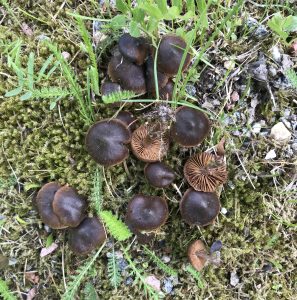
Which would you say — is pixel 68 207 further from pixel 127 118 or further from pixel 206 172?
pixel 206 172

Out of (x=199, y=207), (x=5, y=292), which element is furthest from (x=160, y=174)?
(x=5, y=292)

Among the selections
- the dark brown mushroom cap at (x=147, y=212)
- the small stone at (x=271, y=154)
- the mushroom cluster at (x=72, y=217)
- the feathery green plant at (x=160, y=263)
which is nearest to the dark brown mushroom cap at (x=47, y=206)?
the mushroom cluster at (x=72, y=217)

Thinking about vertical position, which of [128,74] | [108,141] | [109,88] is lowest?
[108,141]

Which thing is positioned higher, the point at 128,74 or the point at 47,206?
the point at 128,74

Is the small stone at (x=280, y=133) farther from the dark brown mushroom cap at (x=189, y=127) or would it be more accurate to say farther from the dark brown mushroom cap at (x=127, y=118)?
the dark brown mushroom cap at (x=127, y=118)

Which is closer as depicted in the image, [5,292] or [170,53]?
[170,53]

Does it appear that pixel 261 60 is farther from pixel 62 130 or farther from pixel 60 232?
pixel 60 232

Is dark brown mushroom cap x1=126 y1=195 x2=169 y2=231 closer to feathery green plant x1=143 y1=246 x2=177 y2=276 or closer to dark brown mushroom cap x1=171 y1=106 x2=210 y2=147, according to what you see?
feathery green plant x1=143 y1=246 x2=177 y2=276
